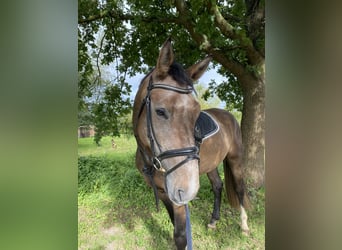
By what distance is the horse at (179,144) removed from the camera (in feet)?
4.21

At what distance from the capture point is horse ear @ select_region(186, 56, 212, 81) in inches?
56.2

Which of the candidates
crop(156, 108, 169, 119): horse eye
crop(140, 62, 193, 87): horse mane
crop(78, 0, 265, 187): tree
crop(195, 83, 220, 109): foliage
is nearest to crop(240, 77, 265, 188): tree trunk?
crop(78, 0, 265, 187): tree

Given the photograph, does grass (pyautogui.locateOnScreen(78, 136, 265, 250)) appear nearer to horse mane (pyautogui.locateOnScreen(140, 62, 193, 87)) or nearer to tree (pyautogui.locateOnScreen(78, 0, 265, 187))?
tree (pyautogui.locateOnScreen(78, 0, 265, 187))

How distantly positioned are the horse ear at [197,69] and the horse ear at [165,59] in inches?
4.9

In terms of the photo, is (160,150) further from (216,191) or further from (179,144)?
(216,191)

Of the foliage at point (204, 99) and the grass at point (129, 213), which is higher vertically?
the foliage at point (204, 99)

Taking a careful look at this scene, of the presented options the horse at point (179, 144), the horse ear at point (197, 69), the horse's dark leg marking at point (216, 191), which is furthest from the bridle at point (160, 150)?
the horse's dark leg marking at point (216, 191)

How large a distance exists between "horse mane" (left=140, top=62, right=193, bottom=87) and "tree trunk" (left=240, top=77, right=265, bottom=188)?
0.38 m

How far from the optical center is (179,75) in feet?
4.42

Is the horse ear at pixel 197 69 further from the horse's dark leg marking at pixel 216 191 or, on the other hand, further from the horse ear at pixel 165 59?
the horse's dark leg marking at pixel 216 191

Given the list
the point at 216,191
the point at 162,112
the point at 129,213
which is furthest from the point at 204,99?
the point at 129,213

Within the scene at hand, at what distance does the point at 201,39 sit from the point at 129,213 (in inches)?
40.9
